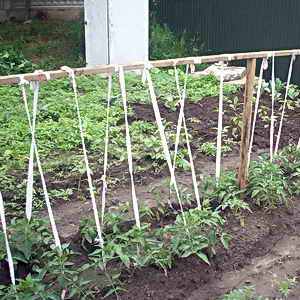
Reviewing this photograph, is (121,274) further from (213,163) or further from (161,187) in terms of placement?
(213,163)

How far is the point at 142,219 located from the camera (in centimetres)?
363

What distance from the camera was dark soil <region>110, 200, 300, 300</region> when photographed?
3035mm

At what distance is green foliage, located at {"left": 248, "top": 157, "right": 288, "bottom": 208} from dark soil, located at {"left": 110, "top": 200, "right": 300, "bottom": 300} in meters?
0.08

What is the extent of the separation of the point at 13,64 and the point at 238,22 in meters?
3.44

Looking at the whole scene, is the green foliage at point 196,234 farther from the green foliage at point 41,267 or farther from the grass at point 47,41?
the grass at point 47,41

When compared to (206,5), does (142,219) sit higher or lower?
lower

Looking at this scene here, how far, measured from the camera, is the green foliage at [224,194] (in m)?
3.79

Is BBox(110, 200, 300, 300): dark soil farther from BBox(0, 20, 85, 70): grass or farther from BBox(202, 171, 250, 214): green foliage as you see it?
BBox(0, 20, 85, 70): grass

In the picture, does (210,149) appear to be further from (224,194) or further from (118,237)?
(118,237)

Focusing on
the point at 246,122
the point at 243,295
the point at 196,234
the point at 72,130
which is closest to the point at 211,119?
the point at 72,130

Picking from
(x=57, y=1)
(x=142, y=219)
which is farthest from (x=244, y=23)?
(x=142, y=219)

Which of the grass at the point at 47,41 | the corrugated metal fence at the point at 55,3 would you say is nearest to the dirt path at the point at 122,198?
the grass at the point at 47,41

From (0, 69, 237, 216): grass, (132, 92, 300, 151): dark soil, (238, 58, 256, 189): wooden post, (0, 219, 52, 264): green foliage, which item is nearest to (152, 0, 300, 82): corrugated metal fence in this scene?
(0, 69, 237, 216): grass

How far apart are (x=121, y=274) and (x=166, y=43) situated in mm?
6626
